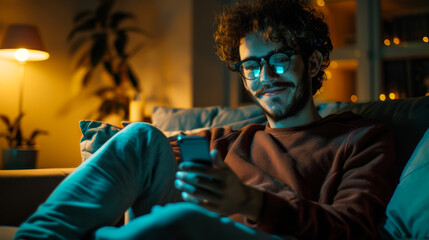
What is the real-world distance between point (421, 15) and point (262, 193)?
9.05 feet

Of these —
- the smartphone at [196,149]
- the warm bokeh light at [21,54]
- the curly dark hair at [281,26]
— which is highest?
the warm bokeh light at [21,54]

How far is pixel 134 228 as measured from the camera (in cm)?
60

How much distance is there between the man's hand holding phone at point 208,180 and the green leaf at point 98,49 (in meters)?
2.67

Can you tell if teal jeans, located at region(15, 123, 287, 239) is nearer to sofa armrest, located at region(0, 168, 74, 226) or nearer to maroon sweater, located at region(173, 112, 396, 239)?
maroon sweater, located at region(173, 112, 396, 239)

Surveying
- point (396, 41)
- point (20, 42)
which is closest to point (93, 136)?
point (20, 42)

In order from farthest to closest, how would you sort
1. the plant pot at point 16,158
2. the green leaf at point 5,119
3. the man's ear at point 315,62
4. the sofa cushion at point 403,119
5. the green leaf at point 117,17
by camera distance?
the green leaf at point 117,17 < the green leaf at point 5,119 < the plant pot at point 16,158 < the man's ear at point 315,62 < the sofa cushion at point 403,119

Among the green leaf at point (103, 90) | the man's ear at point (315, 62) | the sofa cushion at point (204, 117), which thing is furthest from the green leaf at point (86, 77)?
the man's ear at point (315, 62)

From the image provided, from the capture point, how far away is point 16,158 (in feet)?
8.46

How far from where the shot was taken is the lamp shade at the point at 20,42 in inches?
105

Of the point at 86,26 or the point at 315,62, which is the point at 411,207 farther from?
the point at 86,26

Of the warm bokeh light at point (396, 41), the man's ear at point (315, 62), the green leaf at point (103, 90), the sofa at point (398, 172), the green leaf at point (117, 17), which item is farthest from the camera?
the green leaf at point (103, 90)

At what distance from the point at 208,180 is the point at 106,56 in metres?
2.93

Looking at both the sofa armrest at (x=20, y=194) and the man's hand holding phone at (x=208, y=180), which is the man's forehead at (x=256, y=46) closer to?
the man's hand holding phone at (x=208, y=180)

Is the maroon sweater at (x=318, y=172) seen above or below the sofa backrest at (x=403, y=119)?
below
